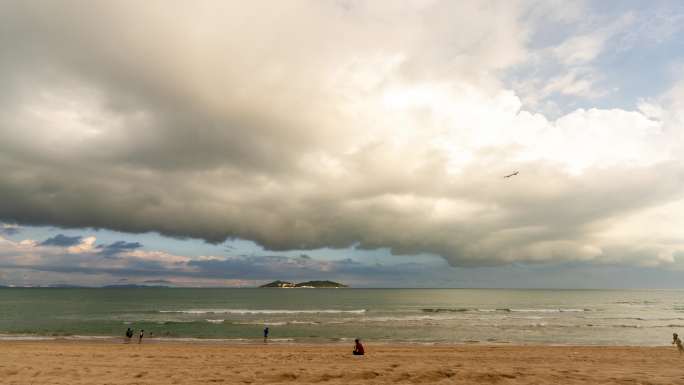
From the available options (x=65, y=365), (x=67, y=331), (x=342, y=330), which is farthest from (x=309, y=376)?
(x=67, y=331)

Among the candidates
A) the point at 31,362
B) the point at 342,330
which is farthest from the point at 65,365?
the point at 342,330

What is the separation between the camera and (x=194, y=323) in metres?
64.1

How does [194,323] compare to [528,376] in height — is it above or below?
below

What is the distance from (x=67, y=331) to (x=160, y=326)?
39.3ft

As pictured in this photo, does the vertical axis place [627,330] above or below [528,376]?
below

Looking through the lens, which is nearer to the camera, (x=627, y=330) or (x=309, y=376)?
(x=309, y=376)

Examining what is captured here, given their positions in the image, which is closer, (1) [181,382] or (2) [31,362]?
(1) [181,382]

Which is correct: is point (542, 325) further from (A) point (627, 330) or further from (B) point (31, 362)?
(B) point (31, 362)

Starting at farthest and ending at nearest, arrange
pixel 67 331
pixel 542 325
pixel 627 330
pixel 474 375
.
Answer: pixel 542 325 → pixel 627 330 → pixel 67 331 → pixel 474 375

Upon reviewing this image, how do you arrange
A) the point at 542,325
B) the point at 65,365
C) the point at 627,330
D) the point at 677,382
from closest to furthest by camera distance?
the point at 677,382 < the point at 65,365 < the point at 627,330 < the point at 542,325

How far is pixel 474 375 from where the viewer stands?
60.6 feet

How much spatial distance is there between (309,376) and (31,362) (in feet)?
55.6

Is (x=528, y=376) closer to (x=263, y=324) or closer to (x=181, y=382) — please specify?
(x=181, y=382)

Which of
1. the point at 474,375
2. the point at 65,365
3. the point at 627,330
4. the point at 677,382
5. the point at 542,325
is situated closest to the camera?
the point at 677,382
